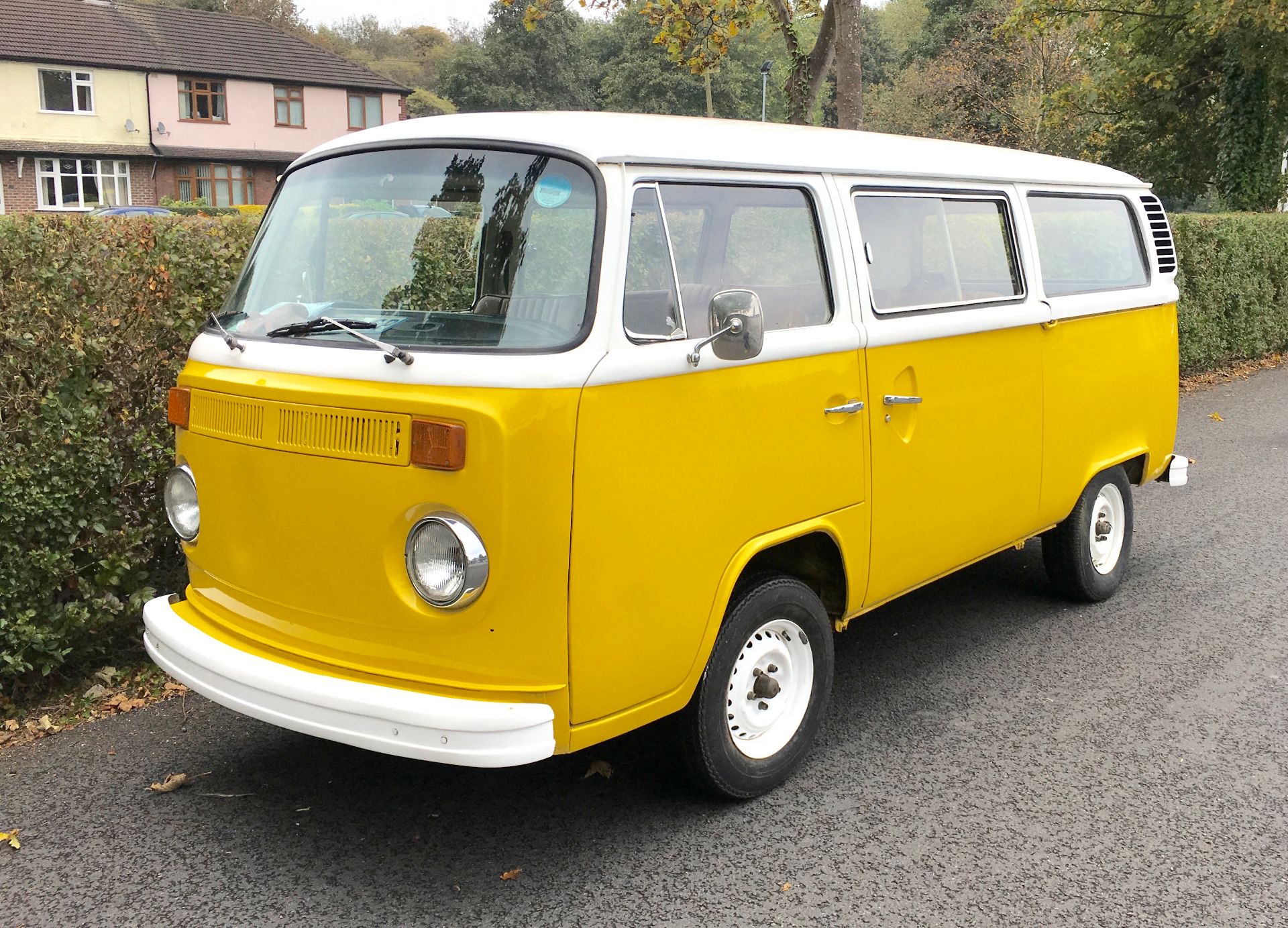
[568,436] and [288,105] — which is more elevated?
[288,105]

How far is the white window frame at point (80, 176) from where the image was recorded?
4366cm

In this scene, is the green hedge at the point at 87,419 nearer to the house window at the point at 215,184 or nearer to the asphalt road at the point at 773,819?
the asphalt road at the point at 773,819

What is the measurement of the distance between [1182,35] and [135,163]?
39198mm

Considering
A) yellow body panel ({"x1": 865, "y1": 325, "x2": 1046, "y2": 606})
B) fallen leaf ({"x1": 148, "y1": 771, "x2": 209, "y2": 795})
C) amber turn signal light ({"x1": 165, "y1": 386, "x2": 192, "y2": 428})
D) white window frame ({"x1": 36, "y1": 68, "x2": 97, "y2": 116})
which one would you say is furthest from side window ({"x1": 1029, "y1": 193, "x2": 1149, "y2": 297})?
white window frame ({"x1": 36, "y1": 68, "x2": 97, "y2": 116})

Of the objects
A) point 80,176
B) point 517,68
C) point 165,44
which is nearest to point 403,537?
point 80,176

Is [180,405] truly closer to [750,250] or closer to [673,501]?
[673,501]

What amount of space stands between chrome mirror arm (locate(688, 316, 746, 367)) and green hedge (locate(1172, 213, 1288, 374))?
1150 cm

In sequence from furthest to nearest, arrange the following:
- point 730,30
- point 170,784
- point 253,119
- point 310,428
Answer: point 253,119
point 730,30
point 170,784
point 310,428

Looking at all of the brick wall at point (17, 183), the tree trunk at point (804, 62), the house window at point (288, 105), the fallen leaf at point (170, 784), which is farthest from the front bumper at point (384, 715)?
the house window at point (288, 105)

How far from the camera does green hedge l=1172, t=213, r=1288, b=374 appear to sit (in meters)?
13.7

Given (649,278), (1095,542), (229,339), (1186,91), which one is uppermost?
(1186,91)

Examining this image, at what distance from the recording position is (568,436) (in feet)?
10.2

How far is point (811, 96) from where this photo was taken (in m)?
13.3

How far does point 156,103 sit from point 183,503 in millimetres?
47892
